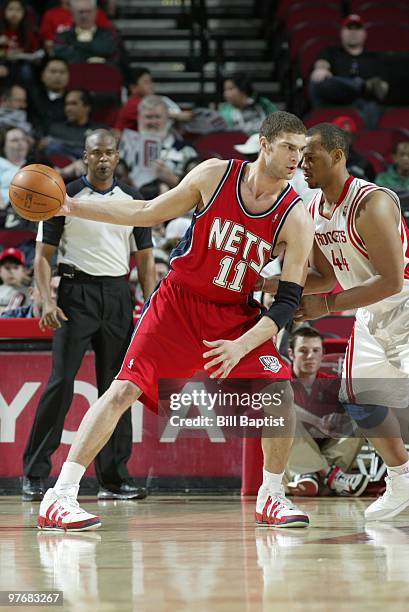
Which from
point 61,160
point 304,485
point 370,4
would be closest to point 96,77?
point 61,160

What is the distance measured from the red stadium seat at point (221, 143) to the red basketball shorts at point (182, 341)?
19.6 feet

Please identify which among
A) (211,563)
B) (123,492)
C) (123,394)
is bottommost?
(123,492)

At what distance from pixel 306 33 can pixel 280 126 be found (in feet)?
26.9

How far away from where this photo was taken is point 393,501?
510 centimetres

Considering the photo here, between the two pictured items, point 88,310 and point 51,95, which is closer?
point 88,310

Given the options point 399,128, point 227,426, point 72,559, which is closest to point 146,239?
point 227,426

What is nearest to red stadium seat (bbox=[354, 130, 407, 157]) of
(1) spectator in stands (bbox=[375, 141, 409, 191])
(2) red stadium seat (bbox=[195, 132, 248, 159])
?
(1) spectator in stands (bbox=[375, 141, 409, 191])

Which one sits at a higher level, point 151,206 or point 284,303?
point 151,206

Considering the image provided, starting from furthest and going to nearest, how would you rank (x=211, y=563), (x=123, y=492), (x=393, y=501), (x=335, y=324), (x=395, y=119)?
(x=395, y=119) < (x=335, y=324) < (x=123, y=492) < (x=393, y=501) < (x=211, y=563)

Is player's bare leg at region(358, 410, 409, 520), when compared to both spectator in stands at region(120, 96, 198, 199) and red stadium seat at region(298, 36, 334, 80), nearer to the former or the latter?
spectator in stands at region(120, 96, 198, 199)

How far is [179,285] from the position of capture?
16.0 feet

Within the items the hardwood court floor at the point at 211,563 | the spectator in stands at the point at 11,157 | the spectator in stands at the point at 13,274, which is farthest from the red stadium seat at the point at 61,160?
the hardwood court floor at the point at 211,563

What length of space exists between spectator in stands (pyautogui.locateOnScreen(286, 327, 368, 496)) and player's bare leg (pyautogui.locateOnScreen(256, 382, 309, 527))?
4.79 ft

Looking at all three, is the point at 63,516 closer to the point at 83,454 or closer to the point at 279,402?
the point at 83,454
